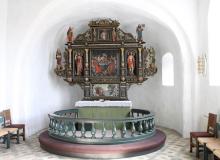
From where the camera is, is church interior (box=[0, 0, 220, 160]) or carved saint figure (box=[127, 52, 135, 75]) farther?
carved saint figure (box=[127, 52, 135, 75])

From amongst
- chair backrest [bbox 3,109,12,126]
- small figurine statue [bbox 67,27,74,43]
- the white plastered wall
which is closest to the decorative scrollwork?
the white plastered wall

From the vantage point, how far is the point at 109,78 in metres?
11.2

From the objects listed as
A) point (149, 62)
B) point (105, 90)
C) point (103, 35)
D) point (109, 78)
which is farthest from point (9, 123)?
point (149, 62)

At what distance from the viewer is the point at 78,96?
12625 mm

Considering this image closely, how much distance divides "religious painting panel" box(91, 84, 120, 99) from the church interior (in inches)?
1.5

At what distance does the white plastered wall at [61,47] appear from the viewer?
9555mm

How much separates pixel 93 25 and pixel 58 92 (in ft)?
10.0

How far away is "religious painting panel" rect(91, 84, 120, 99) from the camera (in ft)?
37.0

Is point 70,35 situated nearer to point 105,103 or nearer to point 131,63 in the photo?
point 131,63

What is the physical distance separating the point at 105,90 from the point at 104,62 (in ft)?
3.48

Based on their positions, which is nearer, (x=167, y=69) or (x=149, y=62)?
(x=149, y=62)

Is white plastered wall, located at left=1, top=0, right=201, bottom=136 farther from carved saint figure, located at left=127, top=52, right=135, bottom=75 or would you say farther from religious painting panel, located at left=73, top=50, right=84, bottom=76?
carved saint figure, located at left=127, top=52, right=135, bottom=75

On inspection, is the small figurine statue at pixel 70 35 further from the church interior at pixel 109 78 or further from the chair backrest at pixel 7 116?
the chair backrest at pixel 7 116

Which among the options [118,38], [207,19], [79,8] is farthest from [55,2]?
[207,19]
